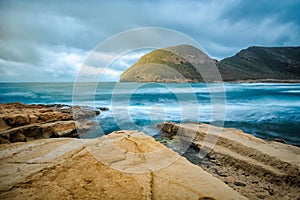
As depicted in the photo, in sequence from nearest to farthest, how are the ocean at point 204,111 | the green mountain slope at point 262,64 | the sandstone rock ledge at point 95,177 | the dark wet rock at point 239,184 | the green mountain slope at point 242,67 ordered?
the sandstone rock ledge at point 95,177 → the dark wet rock at point 239,184 → the ocean at point 204,111 → the green mountain slope at point 242,67 → the green mountain slope at point 262,64

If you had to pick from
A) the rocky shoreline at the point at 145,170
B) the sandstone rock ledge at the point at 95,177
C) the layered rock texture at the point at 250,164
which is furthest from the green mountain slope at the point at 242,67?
the sandstone rock ledge at the point at 95,177

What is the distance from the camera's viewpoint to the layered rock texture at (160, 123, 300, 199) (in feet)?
10.0

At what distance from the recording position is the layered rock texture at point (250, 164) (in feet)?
10.0

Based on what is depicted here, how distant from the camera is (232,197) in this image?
95.1 inches

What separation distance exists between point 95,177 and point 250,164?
3.18 meters

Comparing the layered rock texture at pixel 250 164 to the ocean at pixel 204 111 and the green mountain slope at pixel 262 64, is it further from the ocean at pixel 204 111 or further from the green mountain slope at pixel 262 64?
the green mountain slope at pixel 262 64

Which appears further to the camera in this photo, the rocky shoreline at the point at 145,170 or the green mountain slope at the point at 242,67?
the green mountain slope at the point at 242,67

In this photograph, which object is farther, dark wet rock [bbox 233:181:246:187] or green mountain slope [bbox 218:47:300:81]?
green mountain slope [bbox 218:47:300:81]

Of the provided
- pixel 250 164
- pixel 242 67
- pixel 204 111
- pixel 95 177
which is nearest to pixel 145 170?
pixel 95 177

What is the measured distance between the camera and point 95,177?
2.69 meters

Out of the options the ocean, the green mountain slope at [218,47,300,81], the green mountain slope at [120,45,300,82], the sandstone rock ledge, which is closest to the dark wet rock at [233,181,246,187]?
the sandstone rock ledge

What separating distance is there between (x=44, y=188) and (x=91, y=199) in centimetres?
70

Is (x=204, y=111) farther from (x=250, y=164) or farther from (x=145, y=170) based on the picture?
(x=145, y=170)

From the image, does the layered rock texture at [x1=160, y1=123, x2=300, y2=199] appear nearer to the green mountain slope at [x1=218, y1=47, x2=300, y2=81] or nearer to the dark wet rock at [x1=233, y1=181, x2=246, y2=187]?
the dark wet rock at [x1=233, y1=181, x2=246, y2=187]
